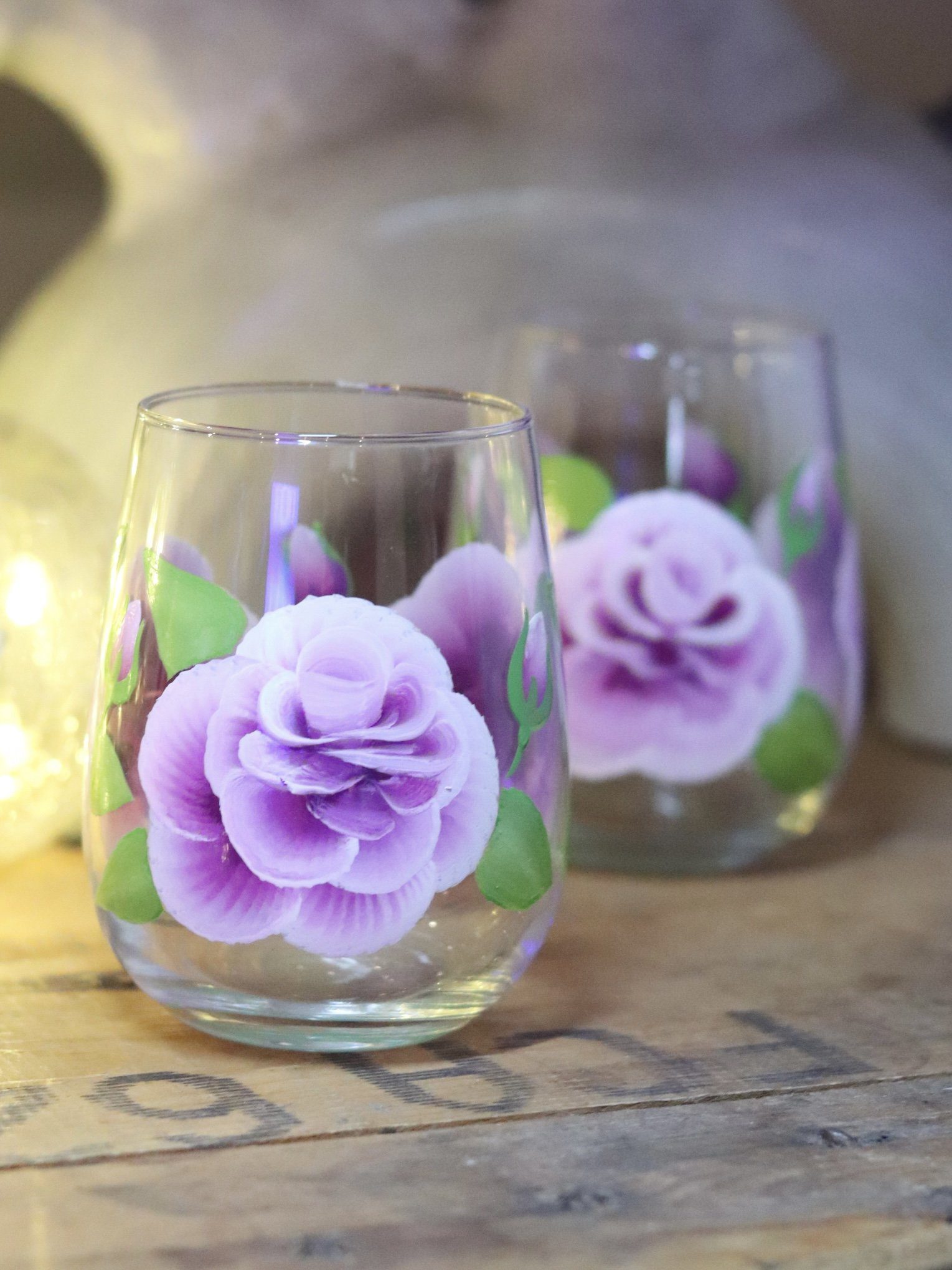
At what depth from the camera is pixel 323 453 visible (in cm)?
33

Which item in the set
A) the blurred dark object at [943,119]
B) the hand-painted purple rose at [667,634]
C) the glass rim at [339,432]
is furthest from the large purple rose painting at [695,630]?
the blurred dark object at [943,119]

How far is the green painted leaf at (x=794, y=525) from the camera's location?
0.48m

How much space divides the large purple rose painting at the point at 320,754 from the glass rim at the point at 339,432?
0.07ft

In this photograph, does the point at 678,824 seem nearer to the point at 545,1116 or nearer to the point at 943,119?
the point at 545,1116

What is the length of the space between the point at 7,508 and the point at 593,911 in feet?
0.67

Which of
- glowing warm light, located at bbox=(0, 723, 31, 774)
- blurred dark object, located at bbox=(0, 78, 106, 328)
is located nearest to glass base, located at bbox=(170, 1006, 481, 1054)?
glowing warm light, located at bbox=(0, 723, 31, 774)

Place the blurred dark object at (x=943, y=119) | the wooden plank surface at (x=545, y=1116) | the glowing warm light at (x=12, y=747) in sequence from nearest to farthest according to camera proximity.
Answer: the wooden plank surface at (x=545, y=1116) < the glowing warm light at (x=12, y=747) < the blurred dark object at (x=943, y=119)

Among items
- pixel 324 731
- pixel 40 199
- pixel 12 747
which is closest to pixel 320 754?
pixel 324 731

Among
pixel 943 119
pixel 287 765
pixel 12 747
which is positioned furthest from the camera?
pixel 943 119

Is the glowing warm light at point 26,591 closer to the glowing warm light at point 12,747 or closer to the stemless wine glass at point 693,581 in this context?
the glowing warm light at point 12,747

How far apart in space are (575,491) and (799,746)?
10 cm

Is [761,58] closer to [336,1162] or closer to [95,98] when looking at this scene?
[95,98]

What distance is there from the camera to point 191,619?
334 mm

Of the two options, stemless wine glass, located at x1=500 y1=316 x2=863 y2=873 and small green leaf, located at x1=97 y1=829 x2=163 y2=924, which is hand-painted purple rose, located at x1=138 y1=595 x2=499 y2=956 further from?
stemless wine glass, located at x1=500 y1=316 x2=863 y2=873
